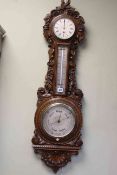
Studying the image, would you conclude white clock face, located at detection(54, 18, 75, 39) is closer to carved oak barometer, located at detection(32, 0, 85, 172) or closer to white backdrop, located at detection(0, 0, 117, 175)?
carved oak barometer, located at detection(32, 0, 85, 172)

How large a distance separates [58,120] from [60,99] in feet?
0.51

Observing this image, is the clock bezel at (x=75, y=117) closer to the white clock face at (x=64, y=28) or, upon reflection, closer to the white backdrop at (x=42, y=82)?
the white backdrop at (x=42, y=82)

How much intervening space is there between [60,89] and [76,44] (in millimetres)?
366

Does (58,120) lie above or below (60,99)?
below

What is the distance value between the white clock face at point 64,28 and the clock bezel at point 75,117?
0.47 meters

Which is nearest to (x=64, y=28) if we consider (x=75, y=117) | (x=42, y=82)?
(x=42, y=82)

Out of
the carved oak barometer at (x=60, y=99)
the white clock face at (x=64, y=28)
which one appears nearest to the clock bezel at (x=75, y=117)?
the carved oak barometer at (x=60, y=99)

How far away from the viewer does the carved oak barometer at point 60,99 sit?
261cm

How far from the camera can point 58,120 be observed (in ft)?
8.61

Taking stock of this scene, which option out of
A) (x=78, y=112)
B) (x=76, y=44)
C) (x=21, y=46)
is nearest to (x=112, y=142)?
(x=78, y=112)

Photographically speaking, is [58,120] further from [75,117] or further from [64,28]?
[64,28]

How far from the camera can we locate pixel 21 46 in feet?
8.98

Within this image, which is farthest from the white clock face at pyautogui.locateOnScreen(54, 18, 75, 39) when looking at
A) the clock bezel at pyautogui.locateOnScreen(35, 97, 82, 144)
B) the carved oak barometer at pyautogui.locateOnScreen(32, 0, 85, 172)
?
the clock bezel at pyautogui.locateOnScreen(35, 97, 82, 144)

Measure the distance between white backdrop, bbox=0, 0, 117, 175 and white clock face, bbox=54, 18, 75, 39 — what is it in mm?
146
